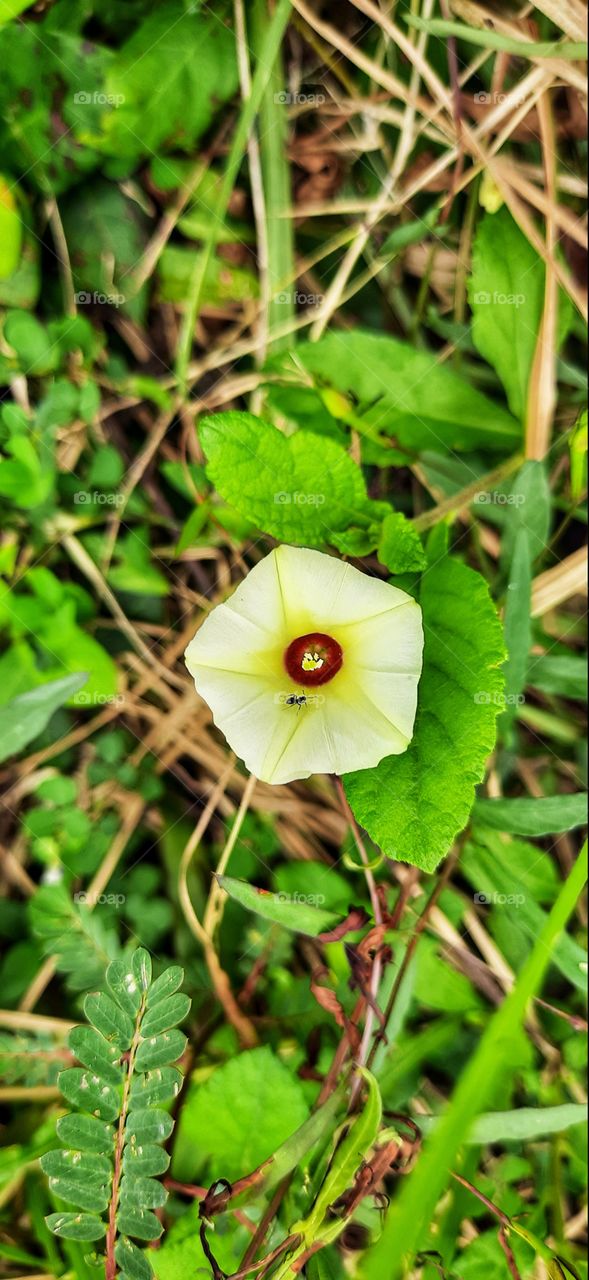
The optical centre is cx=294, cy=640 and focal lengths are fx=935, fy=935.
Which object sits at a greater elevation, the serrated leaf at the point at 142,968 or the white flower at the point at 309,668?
the white flower at the point at 309,668

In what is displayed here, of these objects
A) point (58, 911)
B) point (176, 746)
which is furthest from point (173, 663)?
point (58, 911)

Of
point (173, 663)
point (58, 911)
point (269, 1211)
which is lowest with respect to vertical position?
point (269, 1211)

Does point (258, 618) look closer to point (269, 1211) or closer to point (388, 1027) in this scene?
point (388, 1027)

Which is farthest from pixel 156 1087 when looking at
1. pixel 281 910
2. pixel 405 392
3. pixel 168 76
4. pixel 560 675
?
pixel 168 76

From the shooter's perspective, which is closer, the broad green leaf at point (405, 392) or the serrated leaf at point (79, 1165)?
the serrated leaf at point (79, 1165)

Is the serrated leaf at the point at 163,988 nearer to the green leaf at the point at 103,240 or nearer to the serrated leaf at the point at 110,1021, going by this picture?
the serrated leaf at the point at 110,1021

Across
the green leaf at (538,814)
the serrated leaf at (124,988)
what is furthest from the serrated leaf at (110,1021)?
the green leaf at (538,814)

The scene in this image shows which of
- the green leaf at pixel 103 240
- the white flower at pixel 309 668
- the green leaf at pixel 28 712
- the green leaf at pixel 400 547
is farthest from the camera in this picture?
the green leaf at pixel 103 240

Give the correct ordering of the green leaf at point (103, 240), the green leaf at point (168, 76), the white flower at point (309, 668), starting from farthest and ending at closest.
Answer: the green leaf at point (103, 240) < the green leaf at point (168, 76) < the white flower at point (309, 668)
